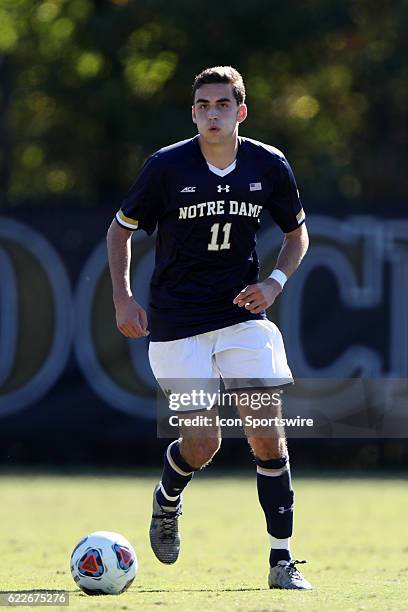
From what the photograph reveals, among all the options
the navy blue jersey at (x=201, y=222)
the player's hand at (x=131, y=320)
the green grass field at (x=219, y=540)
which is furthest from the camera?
the navy blue jersey at (x=201, y=222)

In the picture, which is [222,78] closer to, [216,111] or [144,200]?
[216,111]

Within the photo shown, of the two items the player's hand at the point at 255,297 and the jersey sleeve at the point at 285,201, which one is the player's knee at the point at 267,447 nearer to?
the player's hand at the point at 255,297

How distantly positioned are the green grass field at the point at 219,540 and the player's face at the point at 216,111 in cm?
225

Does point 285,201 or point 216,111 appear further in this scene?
point 285,201

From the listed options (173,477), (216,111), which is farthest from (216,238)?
(173,477)

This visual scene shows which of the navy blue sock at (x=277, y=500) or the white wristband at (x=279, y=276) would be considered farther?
the white wristband at (x=279, y=276)

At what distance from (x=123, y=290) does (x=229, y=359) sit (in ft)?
2.14

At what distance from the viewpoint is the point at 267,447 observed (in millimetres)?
6742

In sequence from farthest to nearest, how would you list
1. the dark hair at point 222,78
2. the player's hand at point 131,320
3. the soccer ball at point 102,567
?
the dark hair at point 222,78 < the player's hand at point 131,320 < the soccer ball at point 102,567

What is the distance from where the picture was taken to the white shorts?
686 cm

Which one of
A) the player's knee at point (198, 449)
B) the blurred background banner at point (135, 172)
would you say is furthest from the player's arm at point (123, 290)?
the blurred background banner at point (135, 172)

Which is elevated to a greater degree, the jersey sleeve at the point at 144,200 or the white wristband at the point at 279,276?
the jersey sleeve at the point at 144,200

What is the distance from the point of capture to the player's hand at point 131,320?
6672 millimetres

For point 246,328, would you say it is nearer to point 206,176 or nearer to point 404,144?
point 206,176
